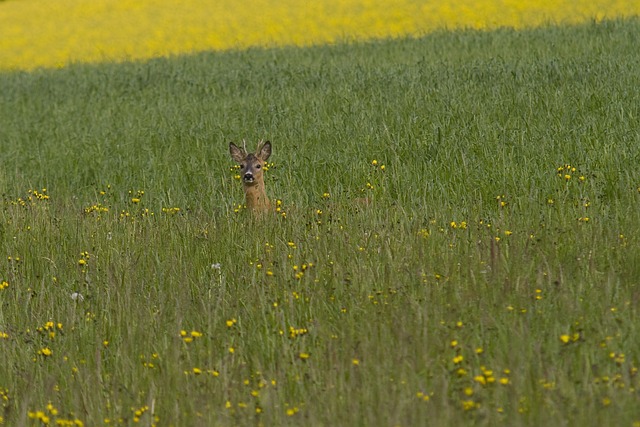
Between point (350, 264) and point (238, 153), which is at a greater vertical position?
point (238, 153)

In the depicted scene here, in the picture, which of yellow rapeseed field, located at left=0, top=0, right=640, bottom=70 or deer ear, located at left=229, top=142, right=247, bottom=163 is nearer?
deer ear, located at left=229, top=142, right=247, bottom=163

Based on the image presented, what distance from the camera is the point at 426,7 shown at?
86.6 feet

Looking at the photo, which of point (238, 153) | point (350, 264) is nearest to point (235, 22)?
point (238, 153)

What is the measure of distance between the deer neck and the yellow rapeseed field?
41.9 feet

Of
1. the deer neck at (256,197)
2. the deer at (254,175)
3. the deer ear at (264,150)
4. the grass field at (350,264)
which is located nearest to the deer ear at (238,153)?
the deer at (254,175)

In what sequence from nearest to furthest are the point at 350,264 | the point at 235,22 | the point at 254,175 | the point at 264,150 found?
the point at 350,264, the point at 254,175, the point at 264,150, the point at 235,22

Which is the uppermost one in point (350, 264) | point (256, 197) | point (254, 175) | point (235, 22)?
point (235, 22)

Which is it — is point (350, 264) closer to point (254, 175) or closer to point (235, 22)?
point (254, 175)

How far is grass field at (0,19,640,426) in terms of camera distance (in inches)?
160

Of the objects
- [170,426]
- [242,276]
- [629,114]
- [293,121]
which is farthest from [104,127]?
[170,426]

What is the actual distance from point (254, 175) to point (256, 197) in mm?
193

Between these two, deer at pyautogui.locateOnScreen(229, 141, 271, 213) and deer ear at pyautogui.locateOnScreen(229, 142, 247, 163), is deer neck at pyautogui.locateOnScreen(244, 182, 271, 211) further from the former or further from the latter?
deer ear at pyautogui.locateOnScreen(229, 142, 247, 163)

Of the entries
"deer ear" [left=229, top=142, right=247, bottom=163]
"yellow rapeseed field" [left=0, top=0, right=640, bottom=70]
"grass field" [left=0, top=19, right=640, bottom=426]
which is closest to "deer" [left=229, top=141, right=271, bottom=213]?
"deer ear" [left=229, top=142, right=247, bottom=163]

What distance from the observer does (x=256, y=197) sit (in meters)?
8.51
